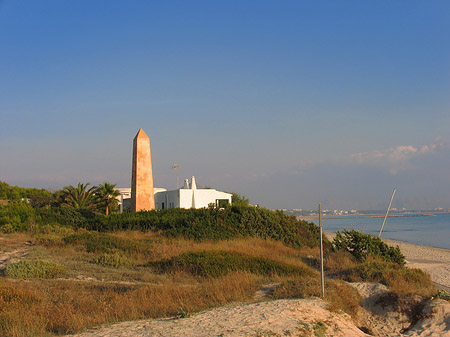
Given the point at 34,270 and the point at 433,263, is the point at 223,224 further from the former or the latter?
the point at 433,263

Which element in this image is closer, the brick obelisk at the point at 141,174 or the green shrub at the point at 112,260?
the green shrub at the point at 112,260

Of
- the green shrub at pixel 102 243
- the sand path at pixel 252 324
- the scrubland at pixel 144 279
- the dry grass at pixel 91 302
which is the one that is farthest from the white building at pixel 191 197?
the sand path at pixel 252 324

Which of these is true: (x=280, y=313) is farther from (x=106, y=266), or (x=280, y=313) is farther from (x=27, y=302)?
(x=106, y=266)

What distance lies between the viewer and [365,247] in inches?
693

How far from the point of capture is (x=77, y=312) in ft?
23.6

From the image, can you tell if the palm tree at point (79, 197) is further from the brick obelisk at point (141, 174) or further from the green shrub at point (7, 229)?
the green shrub at point (7, 229)

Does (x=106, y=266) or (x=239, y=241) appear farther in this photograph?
(x=239, y=241)

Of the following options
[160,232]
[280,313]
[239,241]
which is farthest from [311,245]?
[280,313]

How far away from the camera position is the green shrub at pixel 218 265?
40.7ft

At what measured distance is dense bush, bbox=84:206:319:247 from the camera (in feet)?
76.9

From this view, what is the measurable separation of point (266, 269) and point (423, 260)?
21917mm

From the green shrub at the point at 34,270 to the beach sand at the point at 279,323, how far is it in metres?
5.74

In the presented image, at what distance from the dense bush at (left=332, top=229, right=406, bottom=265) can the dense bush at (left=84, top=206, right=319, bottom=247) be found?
5.60 meters

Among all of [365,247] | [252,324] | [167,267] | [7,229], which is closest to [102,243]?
[167,267]
